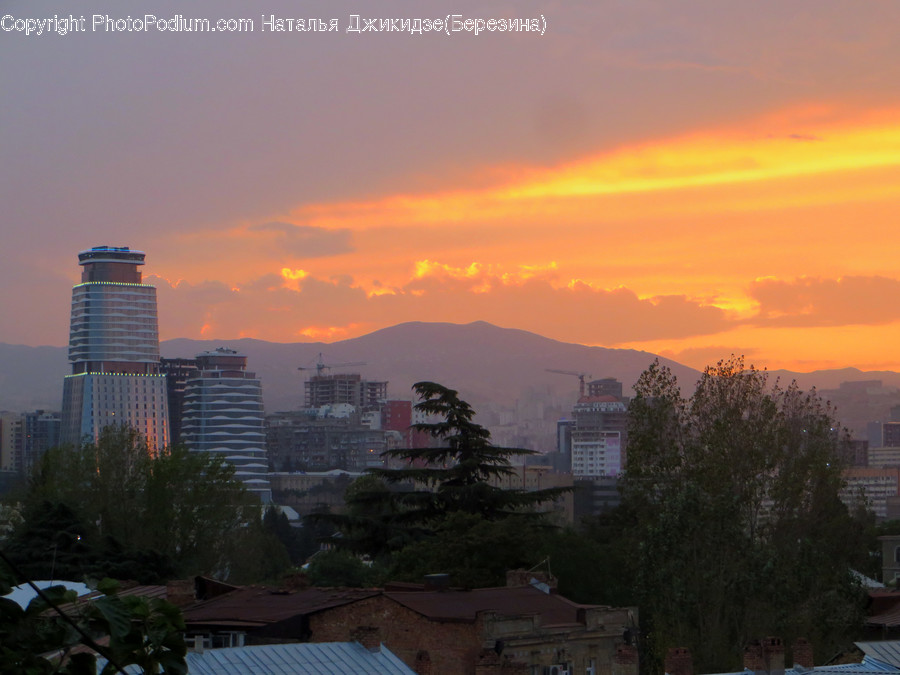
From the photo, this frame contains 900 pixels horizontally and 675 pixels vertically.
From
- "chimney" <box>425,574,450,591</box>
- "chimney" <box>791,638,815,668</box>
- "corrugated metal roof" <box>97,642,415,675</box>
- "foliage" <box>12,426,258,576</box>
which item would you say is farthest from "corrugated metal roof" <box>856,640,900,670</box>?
"foliage" <box>12,426,258,576</box>

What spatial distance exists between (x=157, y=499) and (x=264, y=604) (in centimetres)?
2880

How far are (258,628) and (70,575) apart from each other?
61.8 ft

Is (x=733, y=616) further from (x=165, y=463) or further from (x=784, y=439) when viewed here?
(x=165, y=463)

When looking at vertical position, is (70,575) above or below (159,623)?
below

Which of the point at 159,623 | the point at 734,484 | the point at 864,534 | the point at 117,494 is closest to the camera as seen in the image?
the point at 159,623

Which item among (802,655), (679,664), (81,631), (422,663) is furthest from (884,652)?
(81,631)

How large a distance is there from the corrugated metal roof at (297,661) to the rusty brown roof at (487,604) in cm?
445

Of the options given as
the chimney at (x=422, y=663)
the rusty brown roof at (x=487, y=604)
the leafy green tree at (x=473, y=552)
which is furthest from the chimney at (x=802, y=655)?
the leafy green tree at (x=473, y=552)

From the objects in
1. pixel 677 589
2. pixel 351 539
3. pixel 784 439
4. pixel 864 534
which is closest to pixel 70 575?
pixel 351 539

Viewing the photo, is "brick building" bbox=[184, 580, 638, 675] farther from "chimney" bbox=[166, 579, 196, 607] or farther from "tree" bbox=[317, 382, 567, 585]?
"tree" bbox=[317, 382, 567, 585]

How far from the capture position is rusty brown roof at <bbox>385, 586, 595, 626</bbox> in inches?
1018

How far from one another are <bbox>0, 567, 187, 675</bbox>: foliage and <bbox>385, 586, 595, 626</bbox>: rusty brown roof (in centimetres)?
1933

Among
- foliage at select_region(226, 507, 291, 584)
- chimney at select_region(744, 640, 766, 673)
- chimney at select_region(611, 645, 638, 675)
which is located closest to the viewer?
chimney at select_region(744, 640, 766, 673)

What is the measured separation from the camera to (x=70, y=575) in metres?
40.4
